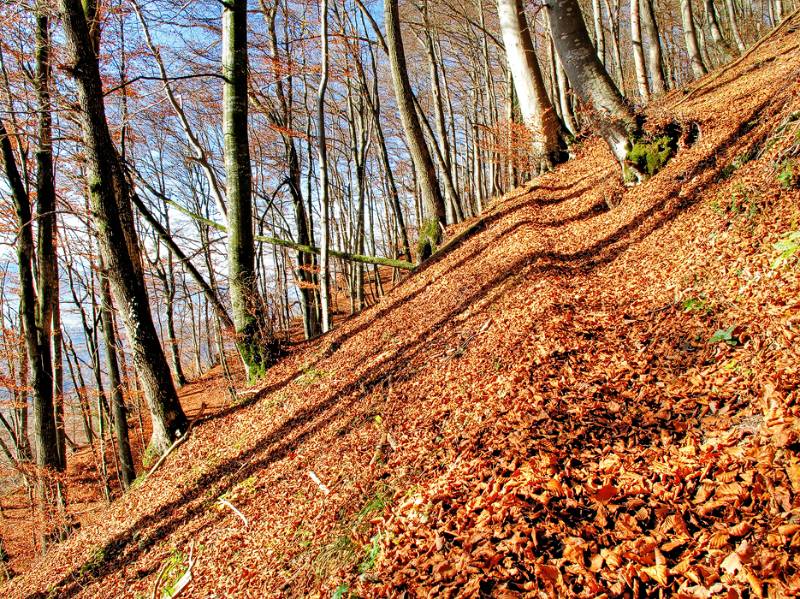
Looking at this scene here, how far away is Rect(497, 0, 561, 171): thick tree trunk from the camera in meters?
8.04

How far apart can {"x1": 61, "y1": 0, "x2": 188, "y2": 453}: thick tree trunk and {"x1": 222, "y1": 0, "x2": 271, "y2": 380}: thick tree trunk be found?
1395 millimetres

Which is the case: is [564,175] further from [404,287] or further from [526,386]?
[526,386]

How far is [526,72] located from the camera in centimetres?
829

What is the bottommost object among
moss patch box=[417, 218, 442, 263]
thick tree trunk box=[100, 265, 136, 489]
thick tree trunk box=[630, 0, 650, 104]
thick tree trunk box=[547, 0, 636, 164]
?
thick tree trunk box=[100, 265, 136, 489]

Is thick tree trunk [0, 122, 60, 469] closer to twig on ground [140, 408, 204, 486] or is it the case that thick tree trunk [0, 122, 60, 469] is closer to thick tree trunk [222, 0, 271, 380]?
twig on ground [140, 408, 204, 486]

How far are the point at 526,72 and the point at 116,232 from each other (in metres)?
7.94

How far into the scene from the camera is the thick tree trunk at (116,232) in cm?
545

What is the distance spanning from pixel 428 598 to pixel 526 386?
1.59 m

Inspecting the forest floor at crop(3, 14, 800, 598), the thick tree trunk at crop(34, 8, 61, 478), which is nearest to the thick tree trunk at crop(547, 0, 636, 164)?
the forest floor at crop(3, 14, 800, 598)

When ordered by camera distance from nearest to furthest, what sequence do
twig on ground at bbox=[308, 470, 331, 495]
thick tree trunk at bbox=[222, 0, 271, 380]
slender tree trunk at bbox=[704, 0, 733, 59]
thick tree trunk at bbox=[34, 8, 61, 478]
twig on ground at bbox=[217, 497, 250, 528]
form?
twig on ground at bbox=[308, 470, 331, 495]
twig on ground at bbox=[217, 497, 250, 528]
thick tree trunk at bbox=[222, 0, 271, 380]
thick tree trunk at bbox=[34, 8, 61, 478]
slender tree trunk at bbox=[704, 0, 733, 59]

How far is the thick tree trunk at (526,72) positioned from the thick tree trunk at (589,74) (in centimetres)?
236

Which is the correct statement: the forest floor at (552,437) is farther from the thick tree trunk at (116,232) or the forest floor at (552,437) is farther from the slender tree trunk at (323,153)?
the slender tree trunk at (323,153)

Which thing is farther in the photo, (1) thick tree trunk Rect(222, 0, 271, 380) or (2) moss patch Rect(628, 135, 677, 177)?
(1) thick tree trunk Rect(222, 0, 271, 380)

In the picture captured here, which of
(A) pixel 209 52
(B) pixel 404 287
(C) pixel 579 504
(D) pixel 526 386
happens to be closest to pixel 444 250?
(B) pixel 404 287
